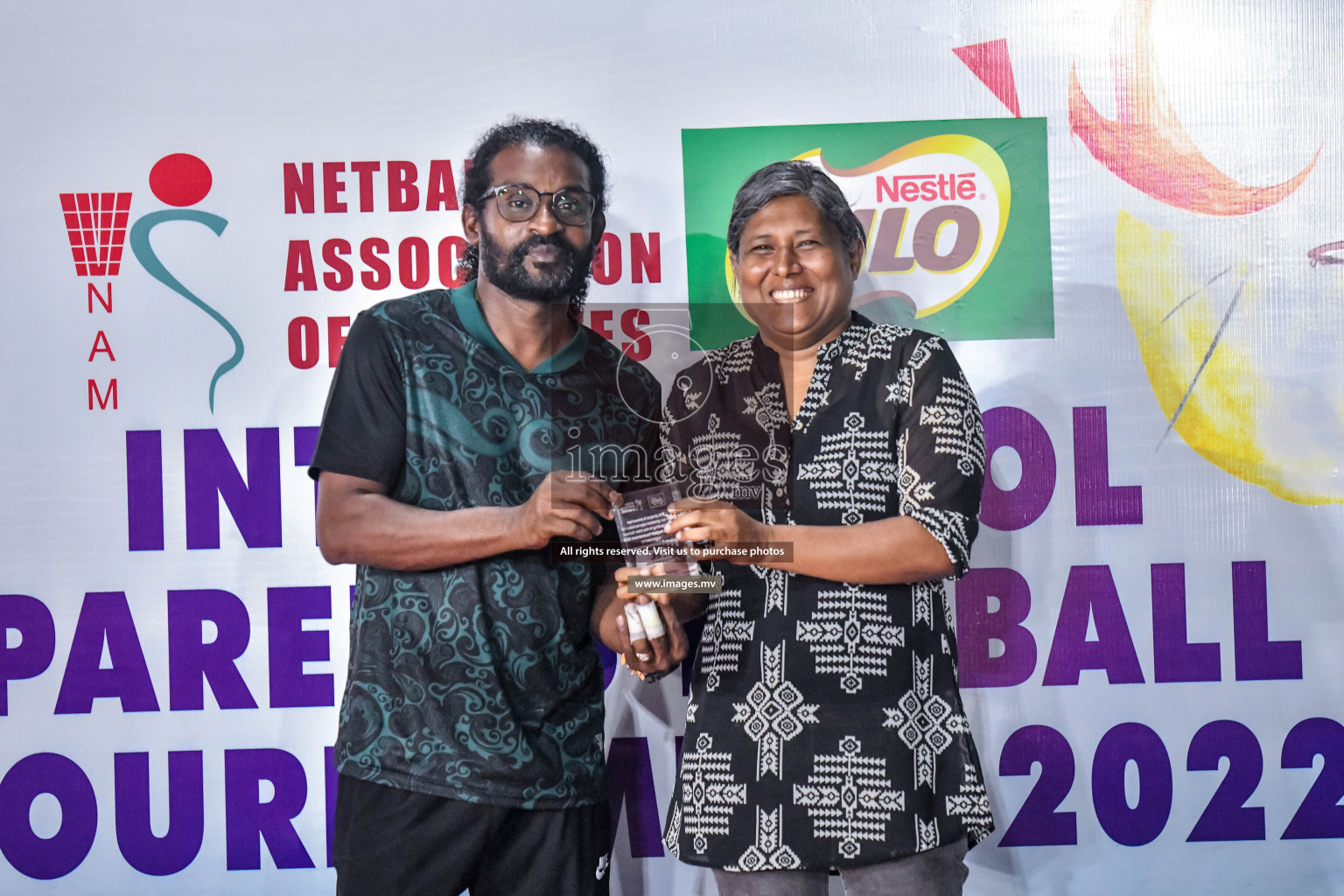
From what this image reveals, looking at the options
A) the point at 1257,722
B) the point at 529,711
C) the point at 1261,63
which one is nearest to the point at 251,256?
the point at 529,711

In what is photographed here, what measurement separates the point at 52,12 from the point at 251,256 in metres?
0.82

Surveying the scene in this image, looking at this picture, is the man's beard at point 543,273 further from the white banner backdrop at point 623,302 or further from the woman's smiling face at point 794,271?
the white banner backdrop at point 623,302

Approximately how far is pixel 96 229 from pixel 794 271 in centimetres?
190

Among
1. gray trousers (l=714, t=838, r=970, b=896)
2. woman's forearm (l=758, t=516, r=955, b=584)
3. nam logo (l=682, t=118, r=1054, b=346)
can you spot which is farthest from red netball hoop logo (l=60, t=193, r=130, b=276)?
gray trousers (l=714, t=838, r=970, b=896)

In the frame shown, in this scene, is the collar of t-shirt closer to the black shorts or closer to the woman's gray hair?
the woman's gray hair

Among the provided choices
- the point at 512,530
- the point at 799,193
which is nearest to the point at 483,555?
the point at 512,530

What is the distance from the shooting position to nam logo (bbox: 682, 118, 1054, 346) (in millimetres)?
2566

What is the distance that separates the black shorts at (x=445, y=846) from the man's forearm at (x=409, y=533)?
41 cm

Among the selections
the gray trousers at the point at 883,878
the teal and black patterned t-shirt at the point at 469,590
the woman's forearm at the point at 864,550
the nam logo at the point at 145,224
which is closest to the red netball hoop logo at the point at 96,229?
the nam logo at the point at 145,224

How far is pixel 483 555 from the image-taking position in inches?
69.4

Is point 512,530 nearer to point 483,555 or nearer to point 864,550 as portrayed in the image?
point 483,555

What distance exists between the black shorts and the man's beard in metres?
0.94

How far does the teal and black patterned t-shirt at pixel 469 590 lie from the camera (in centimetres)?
179

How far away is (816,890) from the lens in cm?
170
